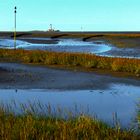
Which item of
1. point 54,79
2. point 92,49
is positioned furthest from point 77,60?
point 92,49

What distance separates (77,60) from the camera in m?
27.0

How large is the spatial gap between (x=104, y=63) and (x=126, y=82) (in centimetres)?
527

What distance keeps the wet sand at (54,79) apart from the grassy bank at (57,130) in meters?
8.67

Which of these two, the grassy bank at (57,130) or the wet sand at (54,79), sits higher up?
the grassy bank at (57,130)

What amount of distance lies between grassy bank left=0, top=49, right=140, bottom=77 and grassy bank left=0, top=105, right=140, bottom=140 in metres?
12.9

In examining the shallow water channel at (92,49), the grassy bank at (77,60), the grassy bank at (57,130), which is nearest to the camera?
the grassy bank at (57,130)

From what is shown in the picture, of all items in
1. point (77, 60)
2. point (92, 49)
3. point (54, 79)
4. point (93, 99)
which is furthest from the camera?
point (92, 49)

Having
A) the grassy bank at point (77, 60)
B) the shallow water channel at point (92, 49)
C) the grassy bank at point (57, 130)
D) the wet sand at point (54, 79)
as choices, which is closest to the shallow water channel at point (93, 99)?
the wet sand at point (54, 79)

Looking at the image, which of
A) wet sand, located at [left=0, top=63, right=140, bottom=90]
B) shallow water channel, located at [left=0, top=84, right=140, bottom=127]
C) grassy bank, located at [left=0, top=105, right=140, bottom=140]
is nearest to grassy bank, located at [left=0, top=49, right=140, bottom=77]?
wet sand, located at [left=0, top=63, right=140, bottom=90]

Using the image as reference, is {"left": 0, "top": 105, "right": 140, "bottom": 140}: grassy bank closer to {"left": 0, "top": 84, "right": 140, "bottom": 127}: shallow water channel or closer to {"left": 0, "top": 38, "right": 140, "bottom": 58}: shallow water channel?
{"left": 0, "top": 84, "right": 140, "bottom": 127}: shallow water channel

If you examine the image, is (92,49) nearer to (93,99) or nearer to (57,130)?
(93,99)

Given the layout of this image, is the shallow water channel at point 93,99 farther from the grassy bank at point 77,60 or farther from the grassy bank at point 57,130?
the grassy bank at point 77,60

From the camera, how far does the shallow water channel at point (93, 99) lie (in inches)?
506

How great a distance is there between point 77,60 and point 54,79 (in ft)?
20.5
